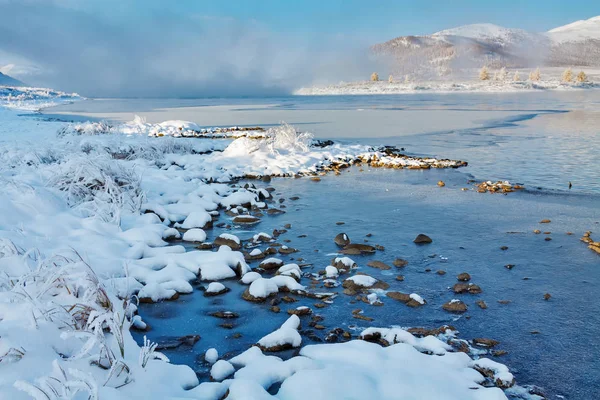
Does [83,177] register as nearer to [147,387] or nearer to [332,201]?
[332,201]

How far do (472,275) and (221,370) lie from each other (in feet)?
11.2

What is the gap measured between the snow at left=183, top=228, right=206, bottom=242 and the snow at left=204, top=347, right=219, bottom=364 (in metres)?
3.24

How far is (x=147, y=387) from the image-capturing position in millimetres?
3109

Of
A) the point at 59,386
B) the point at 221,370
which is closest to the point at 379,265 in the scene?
the point at 221,370

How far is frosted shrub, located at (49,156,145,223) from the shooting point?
7539 millimetres

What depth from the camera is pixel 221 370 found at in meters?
3.54

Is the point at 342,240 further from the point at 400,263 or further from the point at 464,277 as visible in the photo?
the point at 464,277

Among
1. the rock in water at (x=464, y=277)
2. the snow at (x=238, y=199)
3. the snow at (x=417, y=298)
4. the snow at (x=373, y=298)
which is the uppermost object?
the snow at (x=238, y=199)

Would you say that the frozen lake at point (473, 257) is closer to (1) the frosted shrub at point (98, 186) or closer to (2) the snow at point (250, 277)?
(2) the snow at point (250, 277)

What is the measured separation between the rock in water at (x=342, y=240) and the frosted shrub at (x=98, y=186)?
353 cm

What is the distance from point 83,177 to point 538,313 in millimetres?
7813

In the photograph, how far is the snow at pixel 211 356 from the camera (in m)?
3.80

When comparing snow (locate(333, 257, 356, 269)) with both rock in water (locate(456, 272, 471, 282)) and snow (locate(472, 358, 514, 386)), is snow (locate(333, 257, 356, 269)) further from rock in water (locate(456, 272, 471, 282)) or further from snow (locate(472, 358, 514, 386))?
snow (locate(472, 358, 514, 386))

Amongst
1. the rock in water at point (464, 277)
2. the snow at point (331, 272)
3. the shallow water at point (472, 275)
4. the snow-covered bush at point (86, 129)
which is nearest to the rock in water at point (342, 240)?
the shallow water at point (472, 275)
